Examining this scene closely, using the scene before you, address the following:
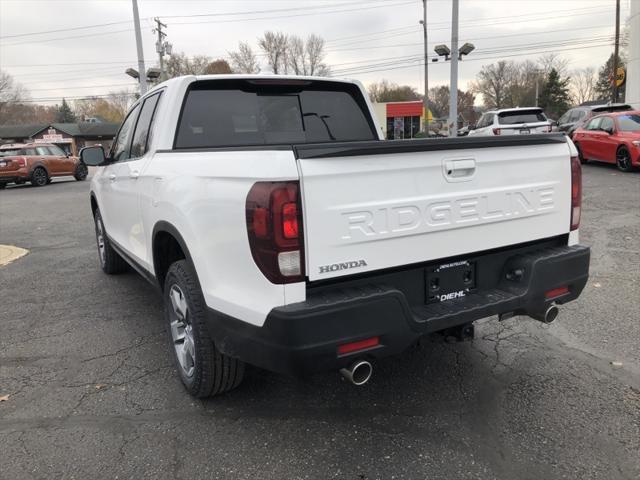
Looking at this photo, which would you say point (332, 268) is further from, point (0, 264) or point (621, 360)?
point (0, 264)

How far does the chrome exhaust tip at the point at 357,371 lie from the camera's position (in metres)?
2.40

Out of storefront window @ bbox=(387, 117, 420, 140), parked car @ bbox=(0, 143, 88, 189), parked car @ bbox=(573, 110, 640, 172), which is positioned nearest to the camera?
parked car @ bbox=(573, 110, 640, 172)

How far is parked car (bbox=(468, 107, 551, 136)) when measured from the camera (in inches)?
642

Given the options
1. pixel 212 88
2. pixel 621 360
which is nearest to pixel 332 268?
pixel 212 88

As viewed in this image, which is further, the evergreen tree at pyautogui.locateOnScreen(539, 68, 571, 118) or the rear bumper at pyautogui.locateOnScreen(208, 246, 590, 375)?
the evergreen tree at pyautogui.locateOnScreen(539, 68, 571, 118)

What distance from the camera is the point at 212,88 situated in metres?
3.90

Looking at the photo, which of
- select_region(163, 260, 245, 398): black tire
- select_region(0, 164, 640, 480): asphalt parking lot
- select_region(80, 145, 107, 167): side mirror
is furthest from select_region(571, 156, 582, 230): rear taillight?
select_region(80, 145, 107, 167): side mirror

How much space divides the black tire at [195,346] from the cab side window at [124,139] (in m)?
2.01

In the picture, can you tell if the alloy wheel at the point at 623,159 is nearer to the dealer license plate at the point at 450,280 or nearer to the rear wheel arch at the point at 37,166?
the dealer license plate at the point at 450,280

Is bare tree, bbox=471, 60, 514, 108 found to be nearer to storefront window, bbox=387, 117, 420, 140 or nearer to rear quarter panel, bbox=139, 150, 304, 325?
storefront window, bbox=387, 117, 420, 140

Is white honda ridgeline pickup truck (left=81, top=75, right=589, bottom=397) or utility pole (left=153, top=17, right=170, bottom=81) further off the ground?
utility pole (left=153, top=17, right=170, bottom=81)

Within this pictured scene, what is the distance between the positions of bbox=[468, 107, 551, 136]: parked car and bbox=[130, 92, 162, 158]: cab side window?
14.1 meters

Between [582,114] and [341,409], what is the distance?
19.0 metres

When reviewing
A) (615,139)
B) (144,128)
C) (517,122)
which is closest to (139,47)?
(517,122)
